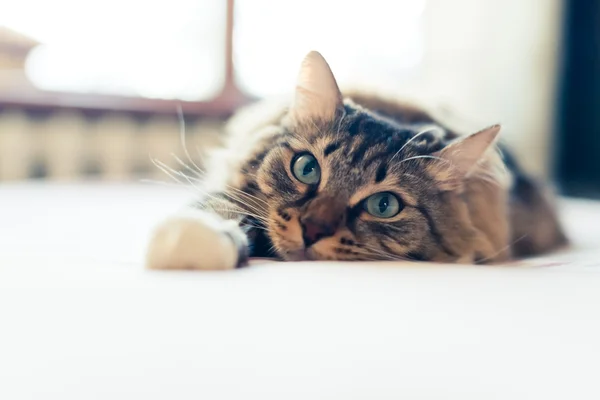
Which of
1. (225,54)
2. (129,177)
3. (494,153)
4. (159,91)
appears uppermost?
(225,54)

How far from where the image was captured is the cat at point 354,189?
3.01ft

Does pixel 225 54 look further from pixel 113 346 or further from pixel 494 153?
pixel 113 346

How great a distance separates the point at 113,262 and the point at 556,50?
9.84 ft

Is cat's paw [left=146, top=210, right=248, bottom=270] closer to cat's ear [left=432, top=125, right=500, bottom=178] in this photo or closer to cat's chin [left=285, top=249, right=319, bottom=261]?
cat's chin [left=285, top=249, right=319, bottom=261]

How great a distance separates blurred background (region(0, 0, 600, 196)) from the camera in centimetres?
278

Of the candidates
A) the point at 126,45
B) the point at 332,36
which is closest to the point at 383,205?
the point at 332,36

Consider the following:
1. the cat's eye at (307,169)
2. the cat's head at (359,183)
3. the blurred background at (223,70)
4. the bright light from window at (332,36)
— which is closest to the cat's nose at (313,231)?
the cat's head at (359,183)

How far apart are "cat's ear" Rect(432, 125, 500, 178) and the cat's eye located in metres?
0.21

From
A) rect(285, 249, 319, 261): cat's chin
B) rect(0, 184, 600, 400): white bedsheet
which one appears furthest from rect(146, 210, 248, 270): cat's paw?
rect(285, 249, 319, 261): cat's chin

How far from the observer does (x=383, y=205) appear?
975 mm

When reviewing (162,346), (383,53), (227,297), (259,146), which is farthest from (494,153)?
(383,53)

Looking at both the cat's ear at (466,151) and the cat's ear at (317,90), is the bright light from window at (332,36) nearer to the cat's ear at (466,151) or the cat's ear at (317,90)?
the cat's ear at (317,90)

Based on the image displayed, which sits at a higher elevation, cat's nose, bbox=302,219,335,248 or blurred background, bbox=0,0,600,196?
blurred background, bbox=0,0,600,196

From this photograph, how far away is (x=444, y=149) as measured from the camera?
995 millimetres
